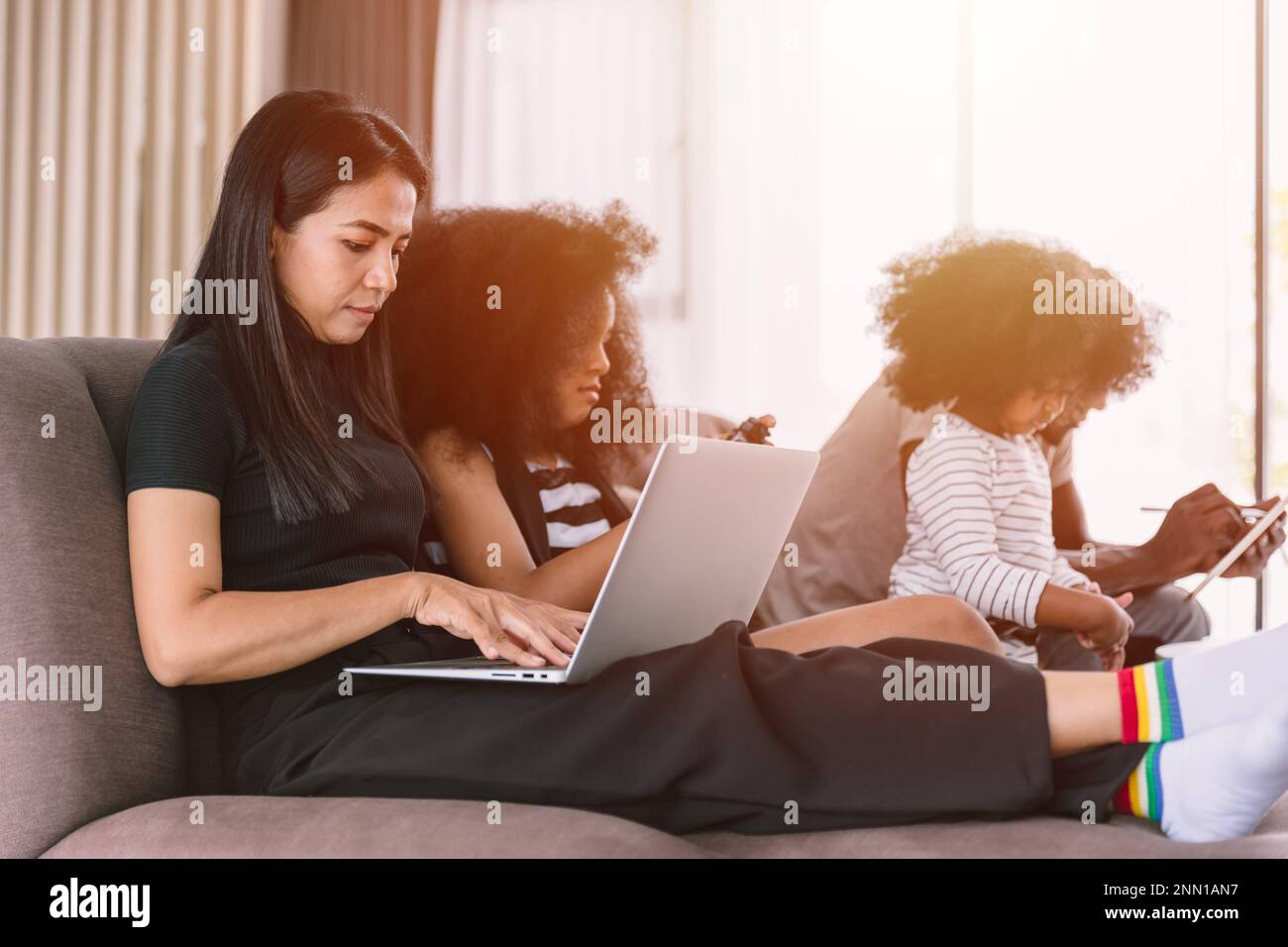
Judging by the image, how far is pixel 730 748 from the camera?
3.29 feet

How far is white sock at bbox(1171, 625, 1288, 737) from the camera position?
0.98 metres

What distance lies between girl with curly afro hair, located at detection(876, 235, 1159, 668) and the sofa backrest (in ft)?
3.49

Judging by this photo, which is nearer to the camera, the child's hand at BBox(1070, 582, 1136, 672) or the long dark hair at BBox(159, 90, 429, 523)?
the long dark hair at BBox(159, 90, 429, 523)

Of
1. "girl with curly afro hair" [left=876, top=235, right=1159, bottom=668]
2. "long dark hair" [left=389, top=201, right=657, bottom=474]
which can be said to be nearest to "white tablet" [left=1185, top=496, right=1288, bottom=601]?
"girl with curly afro hair" [left=876, top=235, right=1159, bottom=668]

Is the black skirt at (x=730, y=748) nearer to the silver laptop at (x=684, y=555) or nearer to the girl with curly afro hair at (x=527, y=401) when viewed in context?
the silver laptop at (x=684, y=555)

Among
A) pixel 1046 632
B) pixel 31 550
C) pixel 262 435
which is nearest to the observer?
pixel 31 550

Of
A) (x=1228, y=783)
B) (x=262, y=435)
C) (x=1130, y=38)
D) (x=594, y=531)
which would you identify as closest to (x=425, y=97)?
(x=1130, y=38)

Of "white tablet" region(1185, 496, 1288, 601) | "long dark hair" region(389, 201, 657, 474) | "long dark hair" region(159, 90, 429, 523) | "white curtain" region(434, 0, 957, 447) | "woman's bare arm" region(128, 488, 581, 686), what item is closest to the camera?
"woman's bare arm" region(128, 488, 581, 686)

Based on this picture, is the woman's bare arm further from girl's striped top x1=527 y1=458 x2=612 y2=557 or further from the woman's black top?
girl's striped top x1=527 y1=458 x2=612 y2=557

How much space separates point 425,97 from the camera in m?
4.05

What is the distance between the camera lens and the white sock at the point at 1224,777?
0.92m

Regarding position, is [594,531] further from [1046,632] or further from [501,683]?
[1046,632]

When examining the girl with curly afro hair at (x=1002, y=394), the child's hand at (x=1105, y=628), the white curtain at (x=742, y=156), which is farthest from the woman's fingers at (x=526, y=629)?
the white curtain at (x=742, y=156)
